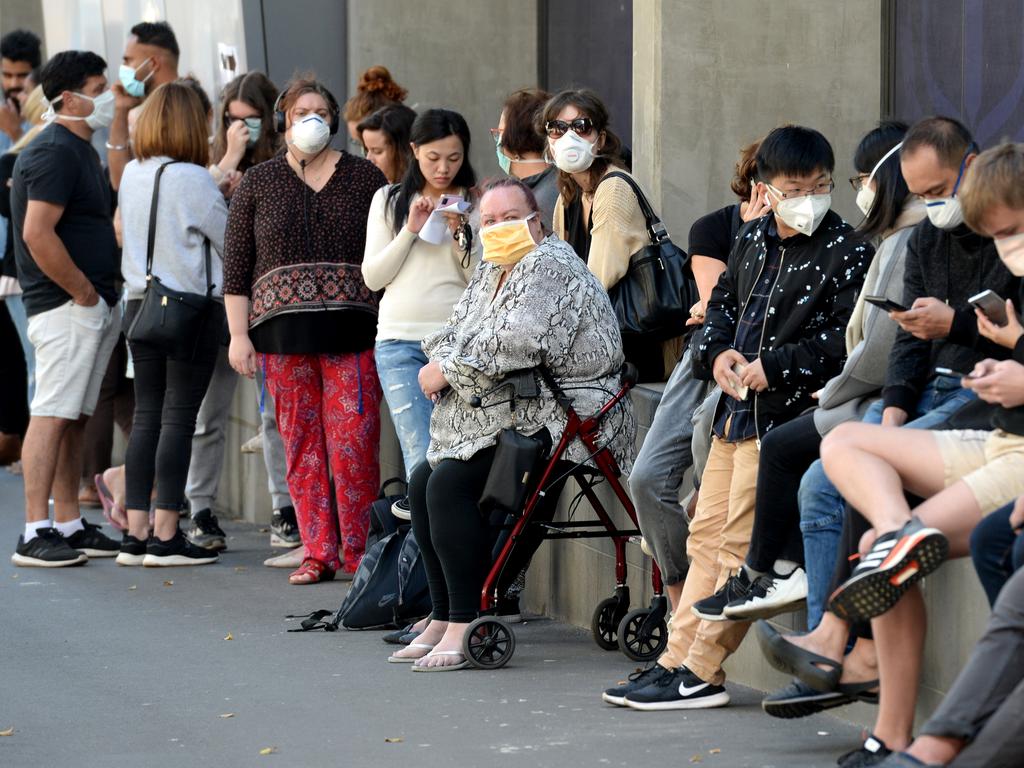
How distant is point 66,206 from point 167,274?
581 mm

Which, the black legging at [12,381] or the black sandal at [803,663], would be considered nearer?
the black sandal at [803,663]

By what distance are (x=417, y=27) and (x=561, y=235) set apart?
4752 millimetres

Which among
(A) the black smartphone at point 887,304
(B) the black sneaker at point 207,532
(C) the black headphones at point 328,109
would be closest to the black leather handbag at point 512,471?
(A) the black smartphone at point 887,304

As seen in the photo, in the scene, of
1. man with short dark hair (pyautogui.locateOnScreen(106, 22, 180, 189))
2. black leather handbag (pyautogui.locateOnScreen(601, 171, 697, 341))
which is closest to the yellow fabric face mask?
black leather handbag (pyautogui.locateOnScreen(601, 171, 697, 341))

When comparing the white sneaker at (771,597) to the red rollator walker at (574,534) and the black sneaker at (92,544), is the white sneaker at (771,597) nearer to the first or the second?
the red rollator walker at (574,534)

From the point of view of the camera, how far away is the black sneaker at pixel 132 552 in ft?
31.1

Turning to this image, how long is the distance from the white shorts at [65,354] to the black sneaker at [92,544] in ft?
2.09

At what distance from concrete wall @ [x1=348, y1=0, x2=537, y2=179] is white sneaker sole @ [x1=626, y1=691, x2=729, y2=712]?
6335 millimetres

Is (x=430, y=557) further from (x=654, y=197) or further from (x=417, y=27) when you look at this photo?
(x=417, y=27)

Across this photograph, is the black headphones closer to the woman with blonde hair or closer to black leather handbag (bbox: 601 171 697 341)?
the woman with blonde hair

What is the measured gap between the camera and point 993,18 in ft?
27.9

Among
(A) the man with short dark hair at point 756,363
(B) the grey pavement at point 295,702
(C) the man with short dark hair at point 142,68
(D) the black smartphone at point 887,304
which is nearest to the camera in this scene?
(D) the black smartphone at point 887,304

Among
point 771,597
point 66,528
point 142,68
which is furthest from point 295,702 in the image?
point 142,68

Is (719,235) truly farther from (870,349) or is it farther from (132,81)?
(132,81)
